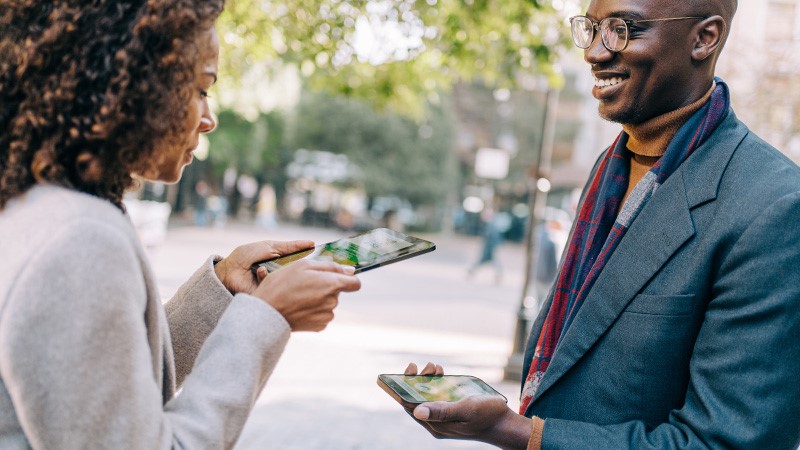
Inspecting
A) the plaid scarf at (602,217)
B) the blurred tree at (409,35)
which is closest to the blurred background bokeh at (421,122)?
the blurred tree at (409,35)

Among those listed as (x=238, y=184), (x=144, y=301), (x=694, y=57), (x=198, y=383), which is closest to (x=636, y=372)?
(x=694, y=57)

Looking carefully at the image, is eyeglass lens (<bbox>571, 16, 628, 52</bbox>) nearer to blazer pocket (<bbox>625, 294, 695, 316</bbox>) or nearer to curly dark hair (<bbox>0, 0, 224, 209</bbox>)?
blazer pocket (<bbox>625, 294, 695, 316</bbox>)

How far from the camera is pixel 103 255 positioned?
1.38m

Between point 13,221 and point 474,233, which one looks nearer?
point 13,221

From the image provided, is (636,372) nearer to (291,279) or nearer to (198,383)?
(291,279)

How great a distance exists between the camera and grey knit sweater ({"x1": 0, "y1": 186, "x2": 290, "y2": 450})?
1351 mm

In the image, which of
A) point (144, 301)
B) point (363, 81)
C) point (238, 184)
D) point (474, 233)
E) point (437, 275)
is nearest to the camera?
point (144, 301)

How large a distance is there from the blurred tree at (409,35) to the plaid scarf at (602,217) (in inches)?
182

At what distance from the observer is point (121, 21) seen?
1.50 m

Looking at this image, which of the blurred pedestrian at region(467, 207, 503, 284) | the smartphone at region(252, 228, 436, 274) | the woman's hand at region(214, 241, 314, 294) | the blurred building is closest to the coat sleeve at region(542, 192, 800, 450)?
the smartphone at region(252, 228, 436, 274)

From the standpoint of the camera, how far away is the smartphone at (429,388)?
188 centimetres

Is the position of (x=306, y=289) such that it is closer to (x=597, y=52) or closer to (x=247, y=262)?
(x=247, y=262)

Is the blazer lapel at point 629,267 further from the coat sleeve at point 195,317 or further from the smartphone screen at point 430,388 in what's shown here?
the coat sleeve at point 195,317

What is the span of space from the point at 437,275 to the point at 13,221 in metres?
21.0
